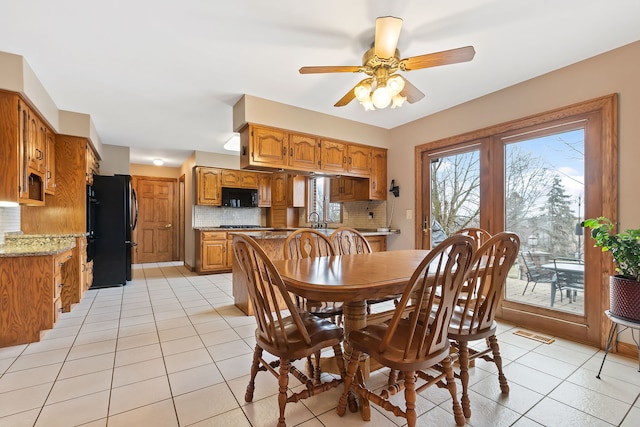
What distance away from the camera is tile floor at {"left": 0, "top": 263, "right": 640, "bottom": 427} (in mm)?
1581

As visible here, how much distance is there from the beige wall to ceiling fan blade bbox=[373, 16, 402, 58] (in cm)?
174

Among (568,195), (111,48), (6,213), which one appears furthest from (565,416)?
(6,213)

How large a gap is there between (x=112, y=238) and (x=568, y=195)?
574 cm

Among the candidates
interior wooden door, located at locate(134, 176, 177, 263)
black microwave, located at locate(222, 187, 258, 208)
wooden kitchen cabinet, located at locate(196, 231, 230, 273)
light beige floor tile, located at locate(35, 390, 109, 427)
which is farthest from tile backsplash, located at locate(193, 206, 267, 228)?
light beige floor tile, located at locate(35, 390, 109, 427)

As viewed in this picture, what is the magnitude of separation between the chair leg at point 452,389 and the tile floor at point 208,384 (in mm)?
74

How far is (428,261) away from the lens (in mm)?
1216

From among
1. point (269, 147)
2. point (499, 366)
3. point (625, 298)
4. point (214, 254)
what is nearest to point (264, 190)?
point (214, 254)

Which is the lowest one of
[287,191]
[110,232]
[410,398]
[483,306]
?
[410,398]

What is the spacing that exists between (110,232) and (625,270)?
5.83m

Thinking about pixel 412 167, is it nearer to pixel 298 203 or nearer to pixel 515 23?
pixel 515 23

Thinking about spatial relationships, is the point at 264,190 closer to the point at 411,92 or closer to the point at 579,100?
the point at 411,92

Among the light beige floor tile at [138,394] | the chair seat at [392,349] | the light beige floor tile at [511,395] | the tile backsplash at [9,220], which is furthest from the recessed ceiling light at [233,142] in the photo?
the light beige floor tile at [511,395]

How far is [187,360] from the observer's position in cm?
222

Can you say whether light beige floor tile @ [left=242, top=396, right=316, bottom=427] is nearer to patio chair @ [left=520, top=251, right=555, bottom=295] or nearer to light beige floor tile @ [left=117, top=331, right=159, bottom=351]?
light beige floor tile @ [left=117, top=331, right=159, bottom=351]
